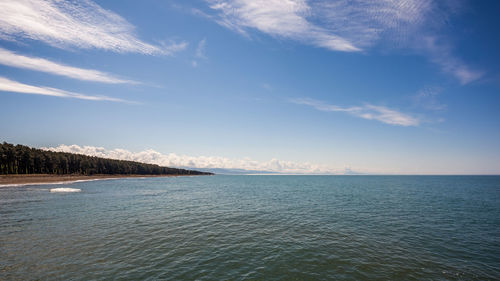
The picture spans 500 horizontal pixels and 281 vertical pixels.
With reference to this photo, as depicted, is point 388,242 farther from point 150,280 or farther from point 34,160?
point 34,160

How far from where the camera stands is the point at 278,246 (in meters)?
22.7

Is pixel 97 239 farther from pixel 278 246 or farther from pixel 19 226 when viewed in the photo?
pixel 278 246

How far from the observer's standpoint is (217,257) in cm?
1952

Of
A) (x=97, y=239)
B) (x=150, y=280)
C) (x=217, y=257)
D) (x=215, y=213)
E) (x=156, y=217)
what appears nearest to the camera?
(x=150, y=280)

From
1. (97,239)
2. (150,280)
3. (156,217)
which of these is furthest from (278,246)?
(156,217)

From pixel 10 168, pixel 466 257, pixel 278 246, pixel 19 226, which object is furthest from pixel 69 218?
pixel 10 168

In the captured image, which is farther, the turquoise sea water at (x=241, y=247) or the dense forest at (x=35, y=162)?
the dense forest at (x=35, y=162)

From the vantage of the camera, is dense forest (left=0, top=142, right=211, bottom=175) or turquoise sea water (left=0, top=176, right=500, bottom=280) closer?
turquoise sea water (left=0, top=176, right=500, bottom=280)

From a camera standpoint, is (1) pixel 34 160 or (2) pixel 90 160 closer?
(1) pixel 34 160

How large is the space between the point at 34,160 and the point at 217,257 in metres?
184

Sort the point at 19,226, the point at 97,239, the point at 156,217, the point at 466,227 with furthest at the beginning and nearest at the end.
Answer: the point at 156,217
the point at 466,227
the point at 19,226
the point at 97,239

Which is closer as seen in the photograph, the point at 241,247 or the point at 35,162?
the point at 241,247

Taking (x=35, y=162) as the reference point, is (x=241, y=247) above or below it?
below

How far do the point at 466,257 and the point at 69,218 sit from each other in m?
52.1
